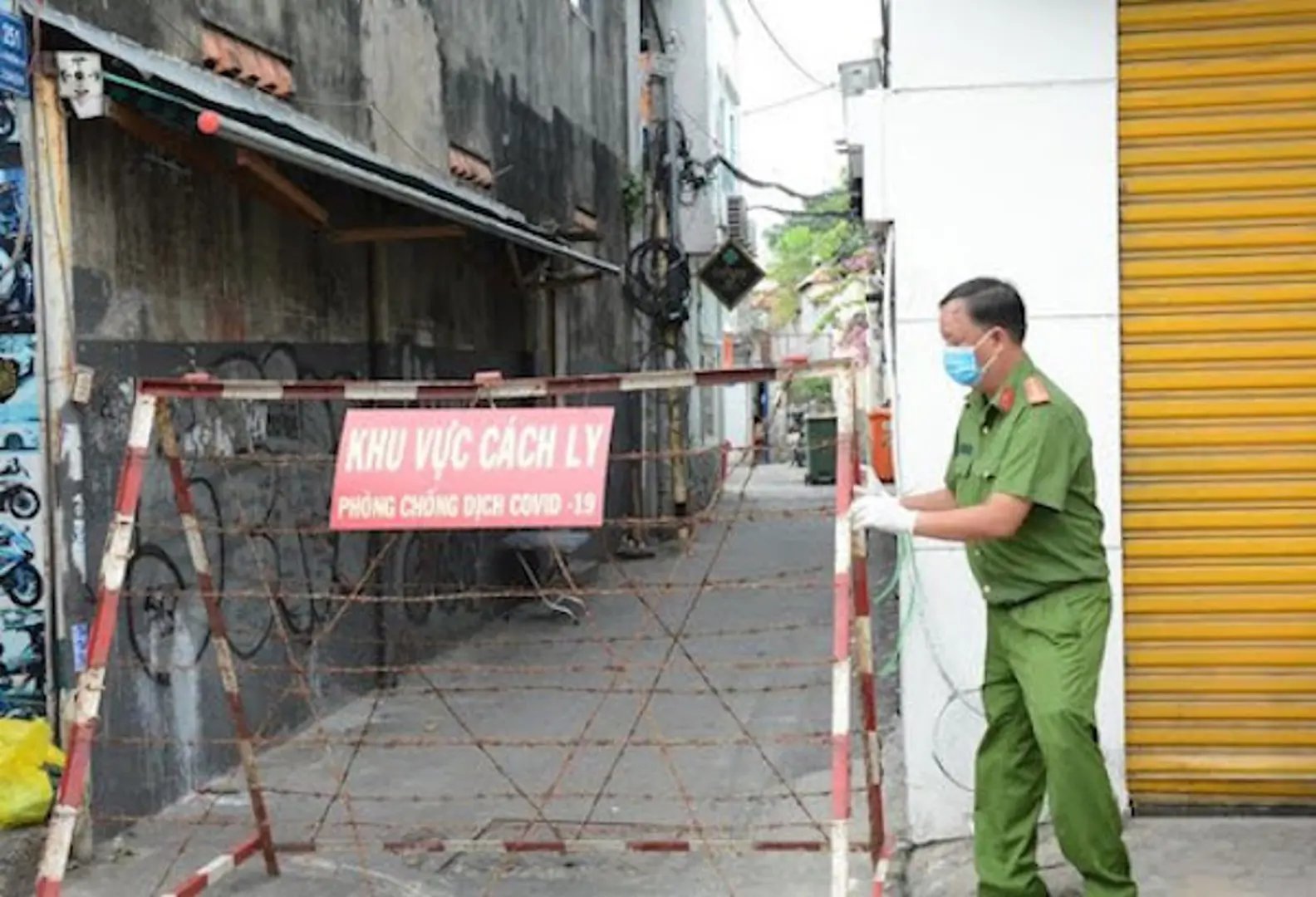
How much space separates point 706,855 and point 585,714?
2759 millimetres

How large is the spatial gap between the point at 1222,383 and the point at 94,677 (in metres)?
3.87

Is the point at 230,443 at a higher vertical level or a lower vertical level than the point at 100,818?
higher

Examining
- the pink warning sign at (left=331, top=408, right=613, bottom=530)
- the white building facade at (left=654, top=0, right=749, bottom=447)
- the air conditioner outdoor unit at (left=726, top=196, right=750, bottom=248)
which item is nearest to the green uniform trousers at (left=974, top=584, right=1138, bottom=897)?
the pink warning sign at (left=331, top=408, right=613, bottom=530)

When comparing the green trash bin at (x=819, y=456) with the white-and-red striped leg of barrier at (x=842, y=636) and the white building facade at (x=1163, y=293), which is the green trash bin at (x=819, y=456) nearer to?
the white building facade at (x=1163, y=293)

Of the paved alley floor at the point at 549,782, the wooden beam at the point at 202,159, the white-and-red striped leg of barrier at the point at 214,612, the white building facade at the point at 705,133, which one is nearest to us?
the white-and-red striped leg of barrier at the point at 214,612

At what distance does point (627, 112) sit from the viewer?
57.6 feet

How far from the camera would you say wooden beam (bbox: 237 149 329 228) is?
631 cm

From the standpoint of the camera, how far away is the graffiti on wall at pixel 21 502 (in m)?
5.38

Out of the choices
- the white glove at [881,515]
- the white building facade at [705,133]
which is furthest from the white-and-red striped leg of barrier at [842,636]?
the white building facade at [705,133]

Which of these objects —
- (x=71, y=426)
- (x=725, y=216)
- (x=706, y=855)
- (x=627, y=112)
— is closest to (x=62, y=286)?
(x=71, y=426)

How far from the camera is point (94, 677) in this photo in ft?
13.5

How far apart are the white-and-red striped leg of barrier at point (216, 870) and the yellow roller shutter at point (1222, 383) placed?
333 cm

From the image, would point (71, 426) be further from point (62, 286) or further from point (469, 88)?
point (469, 88)

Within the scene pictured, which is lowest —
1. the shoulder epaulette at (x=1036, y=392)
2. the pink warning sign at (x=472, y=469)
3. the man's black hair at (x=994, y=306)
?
the pink warning sign at (x=472, y=469)
